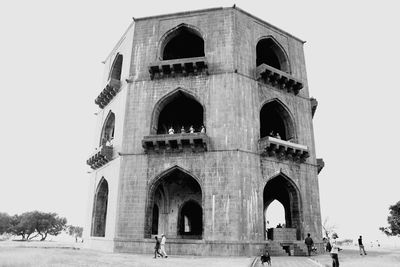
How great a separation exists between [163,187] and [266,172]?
8642 millimetres

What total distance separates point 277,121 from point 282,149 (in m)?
7.11

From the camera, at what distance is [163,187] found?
25.4m

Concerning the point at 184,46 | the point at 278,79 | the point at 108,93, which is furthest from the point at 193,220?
the point at 184,46

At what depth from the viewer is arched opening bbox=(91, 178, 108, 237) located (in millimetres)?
24078

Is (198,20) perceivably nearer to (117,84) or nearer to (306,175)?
(117,84)

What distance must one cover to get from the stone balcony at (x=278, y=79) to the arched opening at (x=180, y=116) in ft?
18.5

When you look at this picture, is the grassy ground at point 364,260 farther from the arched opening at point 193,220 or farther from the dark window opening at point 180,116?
the dark window opening at point 180,116

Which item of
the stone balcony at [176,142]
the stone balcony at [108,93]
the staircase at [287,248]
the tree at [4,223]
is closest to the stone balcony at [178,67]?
the stone balcony at [108,93]

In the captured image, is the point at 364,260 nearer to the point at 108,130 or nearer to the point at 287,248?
the point at 287,248

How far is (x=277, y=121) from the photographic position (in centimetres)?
2803

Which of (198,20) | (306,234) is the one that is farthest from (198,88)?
(306,234)

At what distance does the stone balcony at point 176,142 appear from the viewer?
1986cm

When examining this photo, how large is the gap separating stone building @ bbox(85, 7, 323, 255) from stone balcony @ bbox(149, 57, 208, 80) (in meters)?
0.07

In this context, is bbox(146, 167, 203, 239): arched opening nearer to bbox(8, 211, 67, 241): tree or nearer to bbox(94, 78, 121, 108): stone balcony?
bbox(94, 78, 121, 108): stone balcony
